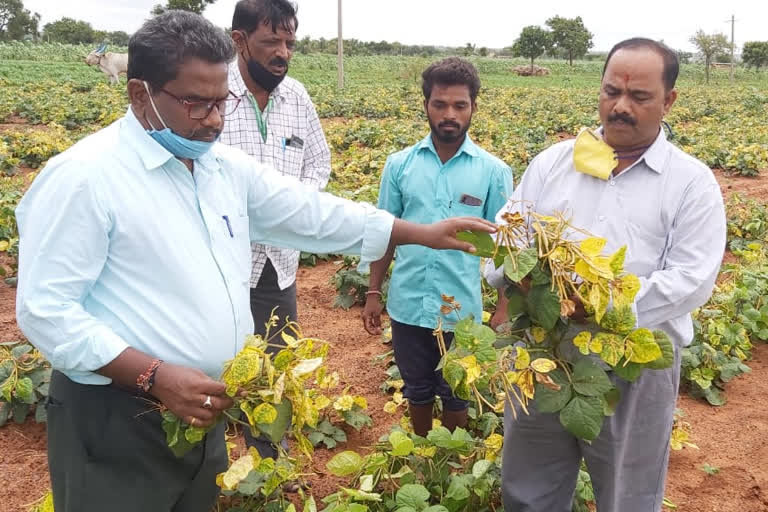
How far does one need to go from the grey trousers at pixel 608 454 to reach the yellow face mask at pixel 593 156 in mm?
564

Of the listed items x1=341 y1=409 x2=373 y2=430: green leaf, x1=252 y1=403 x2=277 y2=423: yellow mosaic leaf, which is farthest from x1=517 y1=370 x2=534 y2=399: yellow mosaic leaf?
x1=341 y1=409 x2=373 y2=430: green leaf

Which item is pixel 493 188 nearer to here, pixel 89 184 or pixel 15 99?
pixel 89 184

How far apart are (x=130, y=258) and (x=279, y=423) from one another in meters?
0.52

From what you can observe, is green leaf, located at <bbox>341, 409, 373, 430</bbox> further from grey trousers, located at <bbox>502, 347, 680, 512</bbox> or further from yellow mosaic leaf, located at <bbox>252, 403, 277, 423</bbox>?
yellow mosaic leaf, located at <bbox>252, 403, 277, 423</bbox>

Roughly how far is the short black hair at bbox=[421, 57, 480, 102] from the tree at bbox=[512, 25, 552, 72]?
48.5 metres

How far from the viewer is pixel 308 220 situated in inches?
74.4

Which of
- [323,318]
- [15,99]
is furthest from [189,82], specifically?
[15,99]

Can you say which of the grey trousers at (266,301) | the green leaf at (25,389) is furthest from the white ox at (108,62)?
the grey trousers at (266,301)

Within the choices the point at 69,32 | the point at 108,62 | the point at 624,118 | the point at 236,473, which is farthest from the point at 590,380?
the point at 69,32

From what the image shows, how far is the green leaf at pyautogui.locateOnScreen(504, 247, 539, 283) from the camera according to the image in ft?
5.14

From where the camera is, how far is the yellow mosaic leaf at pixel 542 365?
1.62 metres

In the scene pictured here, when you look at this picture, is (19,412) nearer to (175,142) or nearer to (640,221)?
(175,142)

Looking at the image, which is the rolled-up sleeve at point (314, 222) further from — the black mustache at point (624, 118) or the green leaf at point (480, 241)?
the black mustache at point (624, 118)

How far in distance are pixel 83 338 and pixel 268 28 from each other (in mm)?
1517
